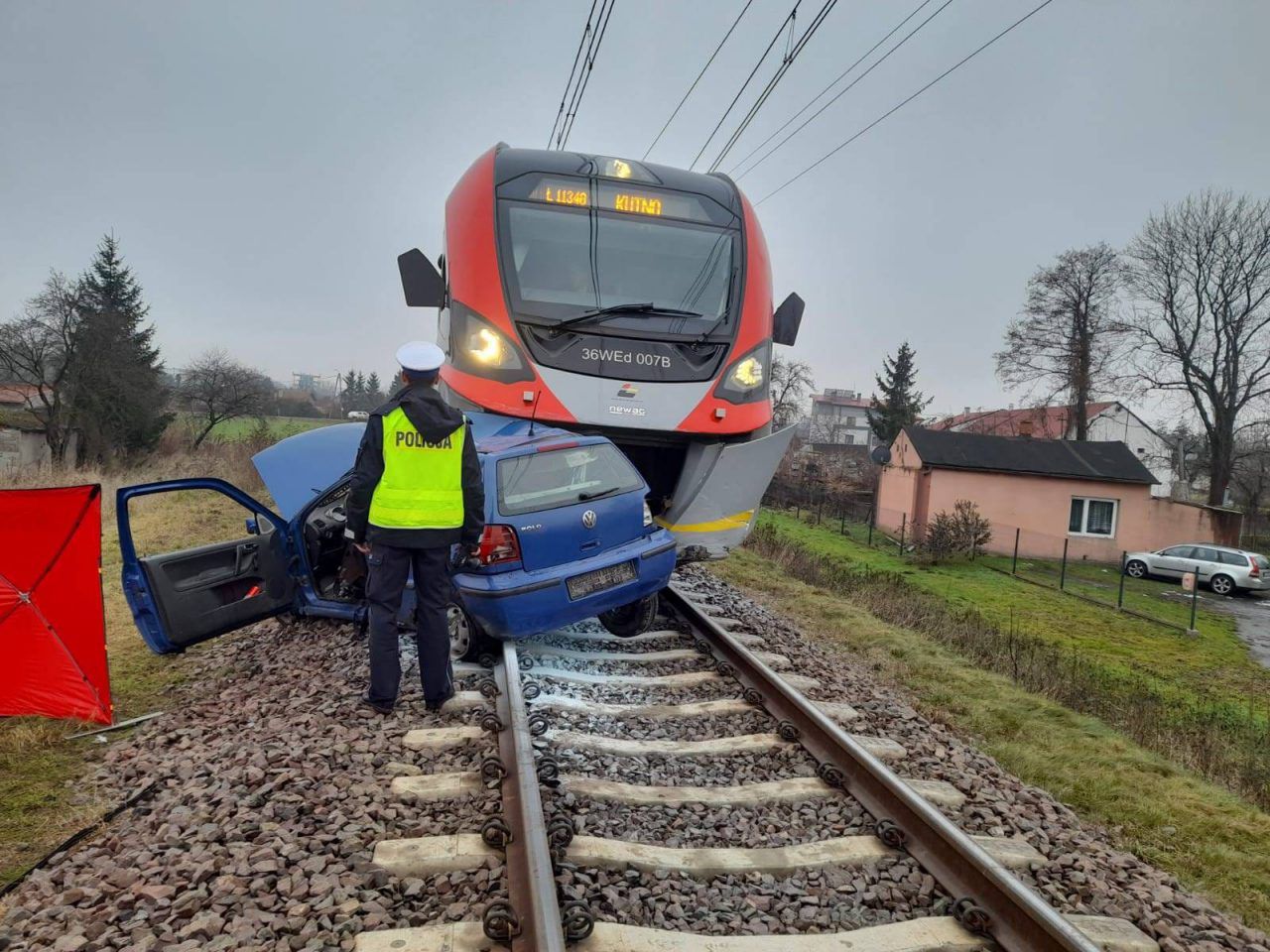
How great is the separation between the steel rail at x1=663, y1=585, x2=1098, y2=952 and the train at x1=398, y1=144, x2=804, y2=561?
2409 mm

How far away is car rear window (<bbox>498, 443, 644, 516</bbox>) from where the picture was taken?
5219mm

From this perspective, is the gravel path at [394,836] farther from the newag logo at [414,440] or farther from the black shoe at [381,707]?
the newag logo at [414,440]

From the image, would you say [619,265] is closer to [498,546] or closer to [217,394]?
[498,546]

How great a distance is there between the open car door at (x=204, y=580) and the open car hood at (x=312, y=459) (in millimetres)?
588

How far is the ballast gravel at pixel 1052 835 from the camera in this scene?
2.98 m

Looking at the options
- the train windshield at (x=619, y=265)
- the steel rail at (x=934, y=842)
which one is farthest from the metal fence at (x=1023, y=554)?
the steel rail at (x=934, y=842)

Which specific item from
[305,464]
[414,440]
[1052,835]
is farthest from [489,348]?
[1052,835]

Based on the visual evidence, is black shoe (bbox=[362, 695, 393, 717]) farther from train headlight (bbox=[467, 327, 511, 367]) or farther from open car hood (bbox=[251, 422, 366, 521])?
train headlight (bbox=[467, 327, 511, 367])

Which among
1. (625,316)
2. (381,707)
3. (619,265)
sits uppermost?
(619,265)

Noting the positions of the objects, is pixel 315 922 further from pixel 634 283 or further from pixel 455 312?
pixel 634 283

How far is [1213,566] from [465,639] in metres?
30.1

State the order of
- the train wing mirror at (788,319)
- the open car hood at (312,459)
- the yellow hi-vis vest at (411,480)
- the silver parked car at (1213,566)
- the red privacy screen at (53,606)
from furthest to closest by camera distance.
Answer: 1. the silver parked car at (1213,566)
2. the train wing mirror at (788,319)
3. the open car hood at (312,459)
4. the red privacy screen at (53,606)
5. the yellow hi-vis vest at (411,480)

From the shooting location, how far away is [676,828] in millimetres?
3307

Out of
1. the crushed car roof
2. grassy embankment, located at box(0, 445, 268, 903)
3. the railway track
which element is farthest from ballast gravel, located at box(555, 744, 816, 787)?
the crushed car roof
